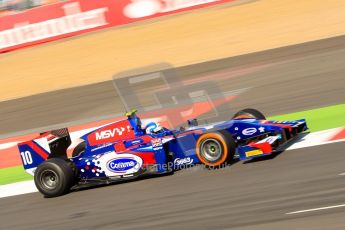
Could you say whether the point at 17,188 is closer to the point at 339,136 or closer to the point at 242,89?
the point at 339,136

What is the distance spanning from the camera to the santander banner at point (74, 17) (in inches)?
958

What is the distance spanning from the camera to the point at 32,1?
26766 millimetres

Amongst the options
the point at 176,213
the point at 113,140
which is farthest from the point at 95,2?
the point at 176,213

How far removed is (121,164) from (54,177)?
3.37 ft

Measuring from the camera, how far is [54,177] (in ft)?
33.3

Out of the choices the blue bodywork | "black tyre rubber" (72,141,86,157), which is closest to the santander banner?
"black tyre rubber" (72,141,86,157)

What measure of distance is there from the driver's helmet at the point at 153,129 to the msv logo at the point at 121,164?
0.53 m

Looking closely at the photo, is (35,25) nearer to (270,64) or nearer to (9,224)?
(270,64)

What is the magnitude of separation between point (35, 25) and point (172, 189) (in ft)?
58.2

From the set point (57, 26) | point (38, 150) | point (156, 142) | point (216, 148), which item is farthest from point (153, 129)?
point (57, 26)

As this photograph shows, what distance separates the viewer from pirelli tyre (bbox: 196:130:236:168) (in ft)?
30.4

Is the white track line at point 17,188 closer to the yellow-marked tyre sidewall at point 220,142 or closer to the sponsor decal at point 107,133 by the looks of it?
the sponsor decal at point 107,133

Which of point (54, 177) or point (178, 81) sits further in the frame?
point (178, 81)

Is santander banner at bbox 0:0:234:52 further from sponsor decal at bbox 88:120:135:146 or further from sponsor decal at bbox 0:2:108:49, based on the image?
sponsor decal at bbox 88:120:135:146
